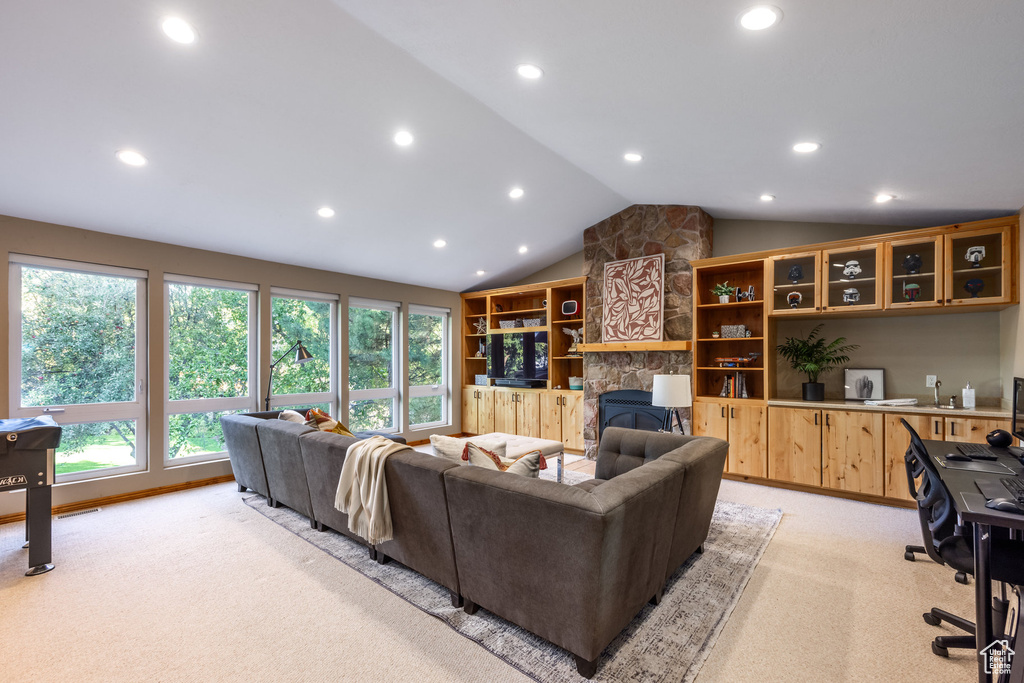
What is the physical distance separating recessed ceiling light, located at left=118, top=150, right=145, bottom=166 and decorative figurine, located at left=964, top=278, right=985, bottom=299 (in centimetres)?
636

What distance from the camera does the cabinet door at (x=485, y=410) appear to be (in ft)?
23.2

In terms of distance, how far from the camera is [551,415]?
253 inches

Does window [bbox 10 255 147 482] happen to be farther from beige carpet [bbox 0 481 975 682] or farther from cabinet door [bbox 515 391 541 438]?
cabinet door [bbox 515 391 541 438]

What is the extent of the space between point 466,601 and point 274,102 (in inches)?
123

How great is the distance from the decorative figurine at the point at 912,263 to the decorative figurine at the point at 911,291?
0.11 metres

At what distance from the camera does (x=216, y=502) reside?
4.14m

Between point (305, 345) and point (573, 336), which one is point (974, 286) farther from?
point (305, 345)

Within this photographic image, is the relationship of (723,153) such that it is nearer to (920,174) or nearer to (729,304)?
(920,174)

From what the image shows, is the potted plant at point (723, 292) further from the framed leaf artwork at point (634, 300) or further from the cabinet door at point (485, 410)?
the cabinet door at point (485, 410)

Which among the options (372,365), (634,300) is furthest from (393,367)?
(634,300)

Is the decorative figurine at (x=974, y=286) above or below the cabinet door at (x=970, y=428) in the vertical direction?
above

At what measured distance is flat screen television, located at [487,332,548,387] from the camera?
6586mm


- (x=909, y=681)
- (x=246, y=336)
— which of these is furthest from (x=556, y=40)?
(x=246, y=336)

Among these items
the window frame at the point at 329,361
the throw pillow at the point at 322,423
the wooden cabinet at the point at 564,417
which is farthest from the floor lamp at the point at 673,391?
the window frame at the point at 329,361
